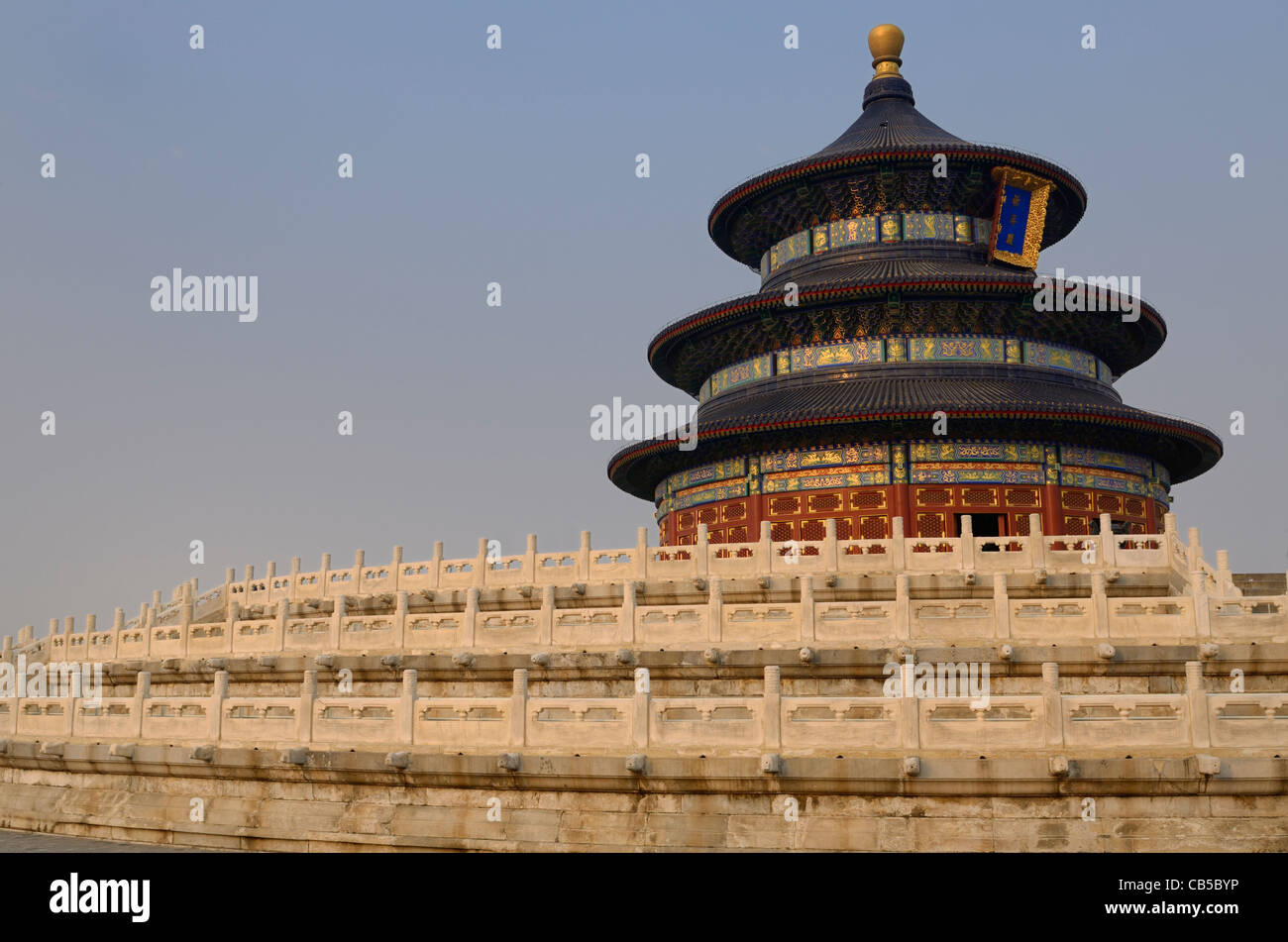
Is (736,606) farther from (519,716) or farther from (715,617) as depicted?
(519,716)

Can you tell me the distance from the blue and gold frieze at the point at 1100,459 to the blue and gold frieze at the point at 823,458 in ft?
17.0

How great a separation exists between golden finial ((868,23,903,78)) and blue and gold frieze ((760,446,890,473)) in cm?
1709

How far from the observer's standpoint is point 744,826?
12.6 meters

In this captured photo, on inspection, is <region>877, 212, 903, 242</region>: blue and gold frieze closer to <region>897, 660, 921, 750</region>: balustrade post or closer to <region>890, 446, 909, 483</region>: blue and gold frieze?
<region>890, 446, 909, 483</region>: blue and gold frieze

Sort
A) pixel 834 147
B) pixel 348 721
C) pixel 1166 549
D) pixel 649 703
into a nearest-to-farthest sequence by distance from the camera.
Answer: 1. pixel 649 703
2. pixel 348 721
3. pixel 1166 549
4. pixel 834 147

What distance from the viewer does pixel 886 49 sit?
4491 cm

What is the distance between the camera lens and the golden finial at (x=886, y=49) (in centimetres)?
4456

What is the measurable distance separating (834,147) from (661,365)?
30.2 ft

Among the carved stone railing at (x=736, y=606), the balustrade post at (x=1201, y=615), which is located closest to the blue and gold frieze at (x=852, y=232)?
the carved stone railing at (x=736, y=606)

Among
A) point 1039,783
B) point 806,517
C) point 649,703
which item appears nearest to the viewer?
point 1039,783

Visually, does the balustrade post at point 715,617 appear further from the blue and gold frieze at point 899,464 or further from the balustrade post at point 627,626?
the blue and gold frieze at point 899,464

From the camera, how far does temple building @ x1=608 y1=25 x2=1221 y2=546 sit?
3362 centimetres
